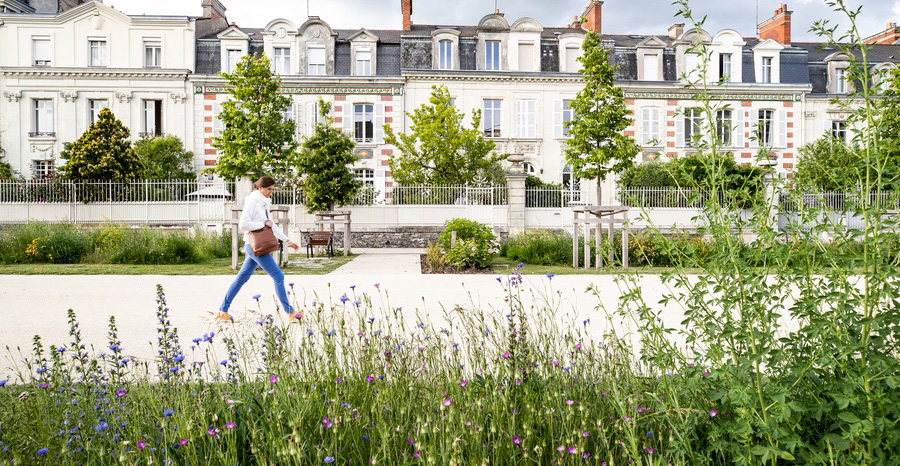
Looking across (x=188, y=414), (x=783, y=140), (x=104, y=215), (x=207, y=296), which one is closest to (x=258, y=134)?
(x=104, y=215)

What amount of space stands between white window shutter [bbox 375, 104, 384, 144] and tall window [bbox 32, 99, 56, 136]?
49.9 ft

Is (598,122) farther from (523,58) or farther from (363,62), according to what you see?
(363,62)

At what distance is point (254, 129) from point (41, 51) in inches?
620

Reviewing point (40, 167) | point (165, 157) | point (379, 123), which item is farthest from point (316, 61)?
point (40, 167)

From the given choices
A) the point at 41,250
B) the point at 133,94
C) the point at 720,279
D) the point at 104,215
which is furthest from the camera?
the point at 133,94

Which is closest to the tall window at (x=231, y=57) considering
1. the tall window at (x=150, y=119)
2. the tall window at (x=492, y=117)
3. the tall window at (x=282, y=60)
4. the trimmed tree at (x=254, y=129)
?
the tall window at (x=282, y=60)

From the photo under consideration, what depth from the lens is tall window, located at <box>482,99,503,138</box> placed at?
102 ft

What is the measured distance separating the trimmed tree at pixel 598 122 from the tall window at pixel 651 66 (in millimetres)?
14526

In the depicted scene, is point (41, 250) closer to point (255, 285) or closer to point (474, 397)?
point (255, 285)

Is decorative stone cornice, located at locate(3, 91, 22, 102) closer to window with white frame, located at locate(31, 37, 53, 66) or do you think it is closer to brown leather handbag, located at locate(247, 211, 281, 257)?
window with white frame, located at locate(31, 37, 53, 66)

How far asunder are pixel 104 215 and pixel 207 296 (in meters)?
14.6

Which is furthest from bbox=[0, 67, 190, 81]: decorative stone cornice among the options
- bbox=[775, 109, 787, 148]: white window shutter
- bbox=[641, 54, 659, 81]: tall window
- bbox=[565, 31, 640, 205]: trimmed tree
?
bbox=[775, 109, 787, 148]: white window shutter

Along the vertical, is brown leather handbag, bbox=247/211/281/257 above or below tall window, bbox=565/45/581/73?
below

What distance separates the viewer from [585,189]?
2964 centimetres
